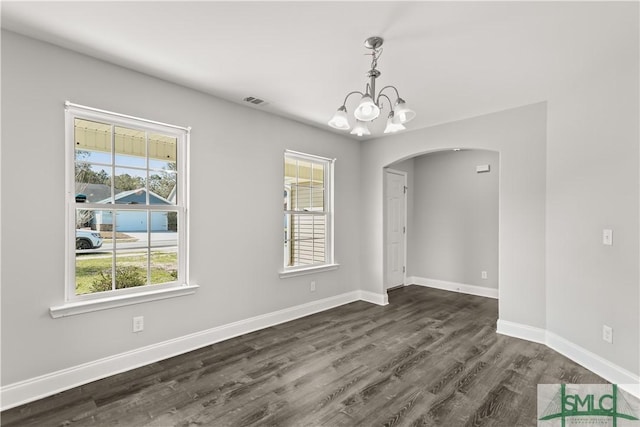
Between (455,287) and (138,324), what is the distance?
4.99 metres

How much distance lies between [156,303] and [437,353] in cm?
273

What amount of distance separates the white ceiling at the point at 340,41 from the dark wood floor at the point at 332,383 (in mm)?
2610

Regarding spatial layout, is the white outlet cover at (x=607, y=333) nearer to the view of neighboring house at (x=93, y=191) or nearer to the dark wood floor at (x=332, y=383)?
the dark wood floor at (x=332, y=383)

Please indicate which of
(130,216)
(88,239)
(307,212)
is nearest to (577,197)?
(307,212)

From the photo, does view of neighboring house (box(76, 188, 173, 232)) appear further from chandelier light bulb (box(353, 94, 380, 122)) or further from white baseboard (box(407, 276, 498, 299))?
white baseboard (box(407, 276, 498, 299))

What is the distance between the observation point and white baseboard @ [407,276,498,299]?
5.36 metres

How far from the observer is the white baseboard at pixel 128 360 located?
2271mm

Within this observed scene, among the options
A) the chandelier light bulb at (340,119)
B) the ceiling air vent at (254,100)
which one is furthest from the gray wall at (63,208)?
the chandelier light bulb at (340,119)

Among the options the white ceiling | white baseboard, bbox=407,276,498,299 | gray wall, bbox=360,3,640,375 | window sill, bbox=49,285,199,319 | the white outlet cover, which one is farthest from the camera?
white baseboard, bbox=407,276,498,299

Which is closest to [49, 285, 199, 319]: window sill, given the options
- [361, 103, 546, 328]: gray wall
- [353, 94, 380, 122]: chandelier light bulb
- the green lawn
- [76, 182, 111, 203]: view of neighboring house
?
the green lawn

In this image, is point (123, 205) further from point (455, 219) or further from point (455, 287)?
point (455, 287)

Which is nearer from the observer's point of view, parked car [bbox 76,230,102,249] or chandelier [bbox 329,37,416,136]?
chandelier [bbox 329,37,416,136]

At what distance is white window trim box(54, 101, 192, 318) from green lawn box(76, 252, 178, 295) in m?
0.06

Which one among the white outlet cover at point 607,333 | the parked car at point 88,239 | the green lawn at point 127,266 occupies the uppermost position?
the parked car at point 88,239
